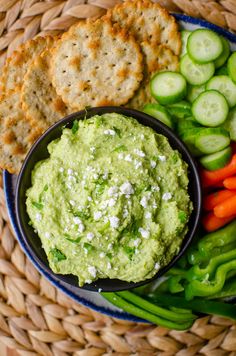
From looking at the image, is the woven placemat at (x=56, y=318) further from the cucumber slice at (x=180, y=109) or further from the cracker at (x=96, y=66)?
the cucumber slice at (x=180, y=109)

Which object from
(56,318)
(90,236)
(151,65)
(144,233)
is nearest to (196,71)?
(151,65)

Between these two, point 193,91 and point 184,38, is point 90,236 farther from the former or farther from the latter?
point 184,38

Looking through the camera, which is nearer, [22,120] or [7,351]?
[22,120]

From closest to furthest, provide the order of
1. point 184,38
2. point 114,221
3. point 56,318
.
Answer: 1. point 114,221
2. point 184,38
3. point 56,318

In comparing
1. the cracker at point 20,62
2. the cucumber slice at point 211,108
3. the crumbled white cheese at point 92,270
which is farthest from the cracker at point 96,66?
the crumbled white cheese at point 92,270

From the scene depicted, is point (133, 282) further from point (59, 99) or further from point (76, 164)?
point (59, 99)

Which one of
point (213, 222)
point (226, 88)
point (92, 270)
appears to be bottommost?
point (92, 270)

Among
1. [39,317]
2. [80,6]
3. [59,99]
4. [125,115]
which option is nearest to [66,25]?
[80,6]
